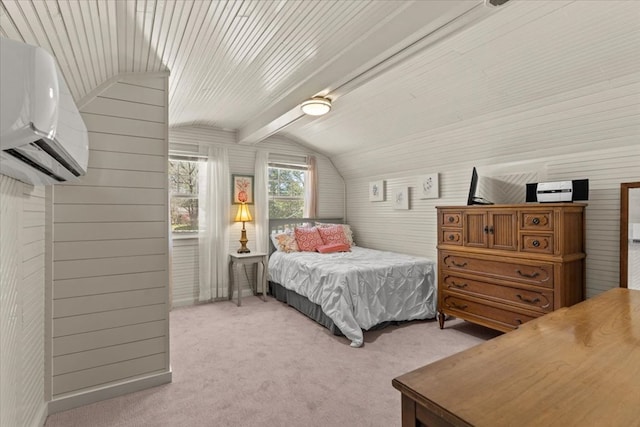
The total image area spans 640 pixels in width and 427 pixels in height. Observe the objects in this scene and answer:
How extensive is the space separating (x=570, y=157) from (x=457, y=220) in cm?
108

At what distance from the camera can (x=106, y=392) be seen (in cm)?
212

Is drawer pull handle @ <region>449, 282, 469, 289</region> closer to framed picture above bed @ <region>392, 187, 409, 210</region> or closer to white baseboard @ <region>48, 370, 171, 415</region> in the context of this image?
framed picture above bed @ <region>392, 187, 409, 210</region>

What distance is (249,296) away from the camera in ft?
15.5

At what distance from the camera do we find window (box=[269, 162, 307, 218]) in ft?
16.7

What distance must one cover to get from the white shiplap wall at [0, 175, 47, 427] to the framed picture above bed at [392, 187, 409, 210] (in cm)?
379

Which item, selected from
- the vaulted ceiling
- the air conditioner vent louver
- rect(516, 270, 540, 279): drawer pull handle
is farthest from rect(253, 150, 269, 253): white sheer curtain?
the air conditioner vent louver

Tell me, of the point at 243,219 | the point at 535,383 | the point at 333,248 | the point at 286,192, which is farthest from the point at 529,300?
the point at 286,192

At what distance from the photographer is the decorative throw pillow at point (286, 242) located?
14.8 feet

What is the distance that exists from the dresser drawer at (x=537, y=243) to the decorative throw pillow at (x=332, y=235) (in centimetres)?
235

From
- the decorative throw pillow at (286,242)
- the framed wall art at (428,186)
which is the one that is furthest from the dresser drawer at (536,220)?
the decorative throw pillow at (286,242)

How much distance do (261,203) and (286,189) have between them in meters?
0.57

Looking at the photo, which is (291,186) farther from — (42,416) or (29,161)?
(29,161)

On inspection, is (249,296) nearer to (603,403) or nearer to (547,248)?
(547,248)

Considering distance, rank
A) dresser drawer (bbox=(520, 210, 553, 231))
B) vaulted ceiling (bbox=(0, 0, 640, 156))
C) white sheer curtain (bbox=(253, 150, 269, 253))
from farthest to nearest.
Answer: white sheer curtain (bbox=(253, 150, 269, 253)) → dresser drawer (bbox=(520, 210, 553, 231)) → vaulted ceiling (bbox=(0, 0, 640, 156))
